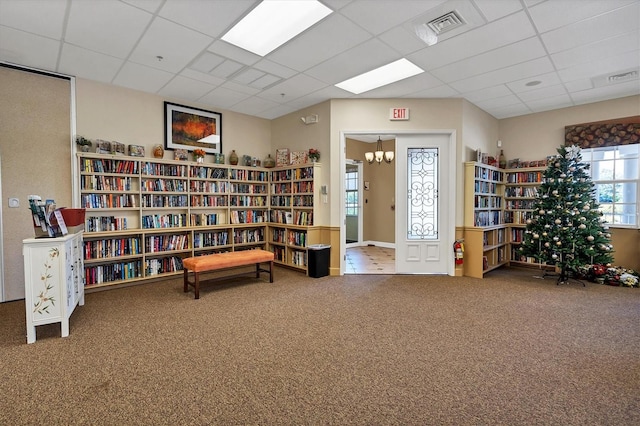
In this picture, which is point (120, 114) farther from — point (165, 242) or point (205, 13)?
point (205, 13)

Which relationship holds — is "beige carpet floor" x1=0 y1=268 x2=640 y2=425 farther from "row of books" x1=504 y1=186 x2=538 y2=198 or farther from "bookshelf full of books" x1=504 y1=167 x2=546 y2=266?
"row of books" x1=504 y1=186 x2=538 y2=198

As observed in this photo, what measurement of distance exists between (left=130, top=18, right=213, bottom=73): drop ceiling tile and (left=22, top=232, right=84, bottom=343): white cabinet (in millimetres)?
2252

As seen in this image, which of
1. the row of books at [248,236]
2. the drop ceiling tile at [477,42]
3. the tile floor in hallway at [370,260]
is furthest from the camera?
the row of books at [248,236]

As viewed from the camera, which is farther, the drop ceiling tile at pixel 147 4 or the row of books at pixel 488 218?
the row of books at pixel 488 218

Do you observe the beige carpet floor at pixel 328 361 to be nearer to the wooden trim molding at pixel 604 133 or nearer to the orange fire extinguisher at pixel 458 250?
the orange fire extinguisher at pixel 458 250

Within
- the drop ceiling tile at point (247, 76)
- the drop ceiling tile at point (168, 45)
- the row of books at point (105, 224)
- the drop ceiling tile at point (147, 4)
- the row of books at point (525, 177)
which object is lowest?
the row of books at point (105, 224)

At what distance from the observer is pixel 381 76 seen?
15.0 ft

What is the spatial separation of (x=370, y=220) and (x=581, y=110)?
17.3ft

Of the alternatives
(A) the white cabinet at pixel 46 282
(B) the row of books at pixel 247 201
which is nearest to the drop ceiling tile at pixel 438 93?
(B) the row of books at pixel 247 201

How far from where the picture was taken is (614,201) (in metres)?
5.39

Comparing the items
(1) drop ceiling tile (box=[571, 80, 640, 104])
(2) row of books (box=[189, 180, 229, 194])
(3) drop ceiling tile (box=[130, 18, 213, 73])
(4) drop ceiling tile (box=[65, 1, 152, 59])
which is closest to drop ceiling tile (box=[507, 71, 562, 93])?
(1) drop ceiling tile (box=[571, 80, 640, 104])

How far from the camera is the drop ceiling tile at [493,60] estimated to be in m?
3.60

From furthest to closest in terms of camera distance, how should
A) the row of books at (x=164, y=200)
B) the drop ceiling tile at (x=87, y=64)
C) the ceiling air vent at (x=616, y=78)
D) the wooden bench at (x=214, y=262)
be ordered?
1. the row of books at (x=164, y=200)
2. the ceiling air vent at (x=616, y=78)
3. the wooden bench at (x=214, y=262)
4. the drop ceiling tile at (x=87, y=64)

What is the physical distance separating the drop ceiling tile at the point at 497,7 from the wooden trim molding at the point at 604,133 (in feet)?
12.6
